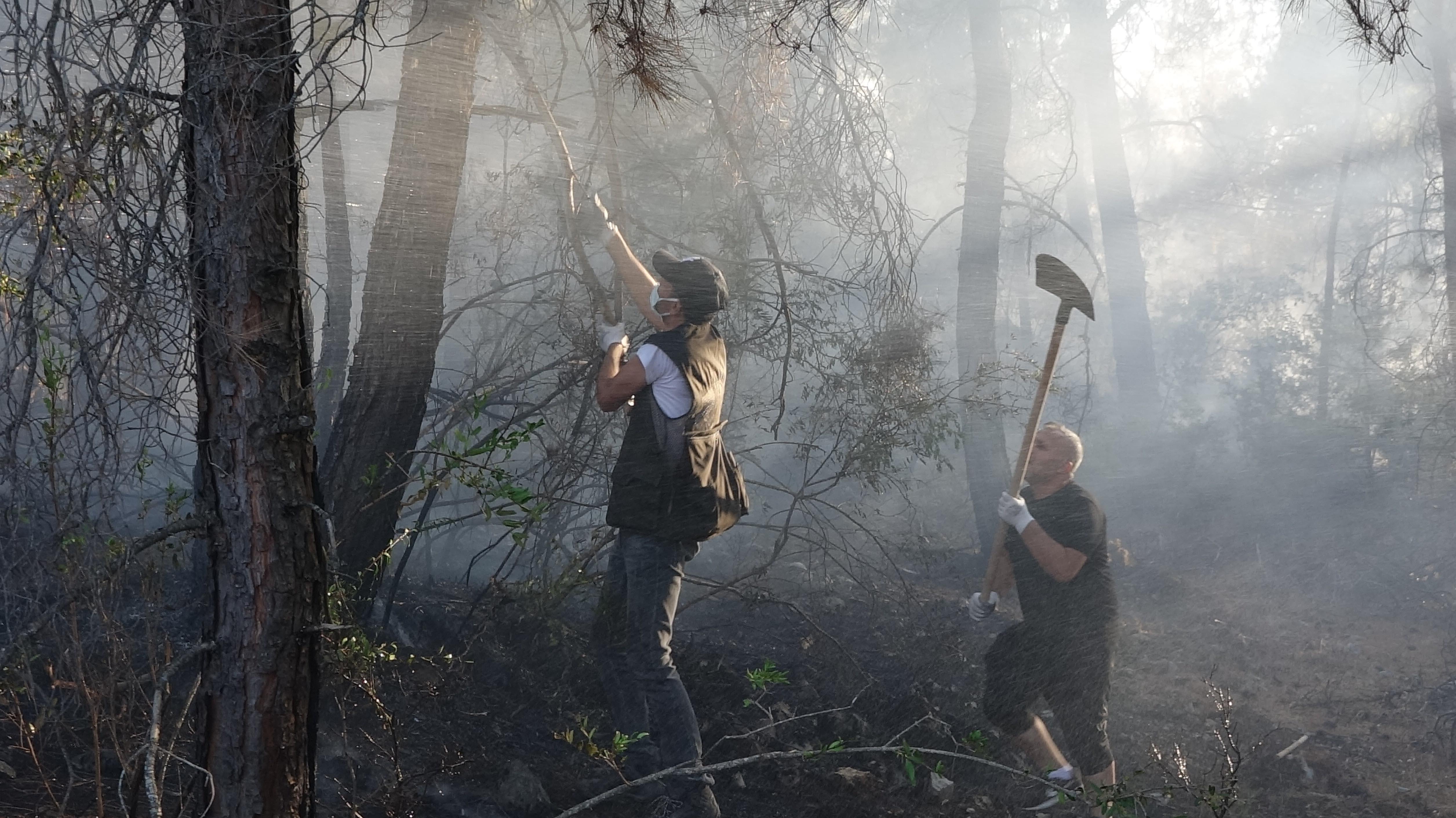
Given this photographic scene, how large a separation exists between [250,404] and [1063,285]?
3.71 m

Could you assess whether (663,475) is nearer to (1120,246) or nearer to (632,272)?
(632,272)

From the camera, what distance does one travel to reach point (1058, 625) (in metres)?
3.98

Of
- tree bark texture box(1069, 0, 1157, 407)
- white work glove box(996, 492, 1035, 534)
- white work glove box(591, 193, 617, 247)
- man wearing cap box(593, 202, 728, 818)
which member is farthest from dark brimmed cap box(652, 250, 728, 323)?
tree bark texture box(1069, 0, 1157, 407)

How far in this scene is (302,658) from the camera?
7.52 ft

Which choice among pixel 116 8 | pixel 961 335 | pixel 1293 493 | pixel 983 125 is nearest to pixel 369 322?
pixel 116 8

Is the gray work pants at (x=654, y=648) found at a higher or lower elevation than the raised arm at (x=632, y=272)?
lower

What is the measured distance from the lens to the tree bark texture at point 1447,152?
9359 mm

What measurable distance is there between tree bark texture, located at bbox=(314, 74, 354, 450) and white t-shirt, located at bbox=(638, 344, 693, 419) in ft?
10.0

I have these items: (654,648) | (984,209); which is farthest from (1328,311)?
(654,648)

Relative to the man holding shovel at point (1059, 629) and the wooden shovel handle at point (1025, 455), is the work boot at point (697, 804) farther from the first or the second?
the wooden shovel handle at point (1025, 455)

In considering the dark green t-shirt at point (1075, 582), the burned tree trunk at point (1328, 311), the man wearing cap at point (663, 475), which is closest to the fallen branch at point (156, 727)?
the man wearing cap at point (663, 475)

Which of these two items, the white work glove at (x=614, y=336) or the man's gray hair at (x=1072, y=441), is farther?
the man's gray hair at (x=1072, y=441)

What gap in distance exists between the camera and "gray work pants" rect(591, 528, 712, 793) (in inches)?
138

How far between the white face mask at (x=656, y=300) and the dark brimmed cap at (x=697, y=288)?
4cm
